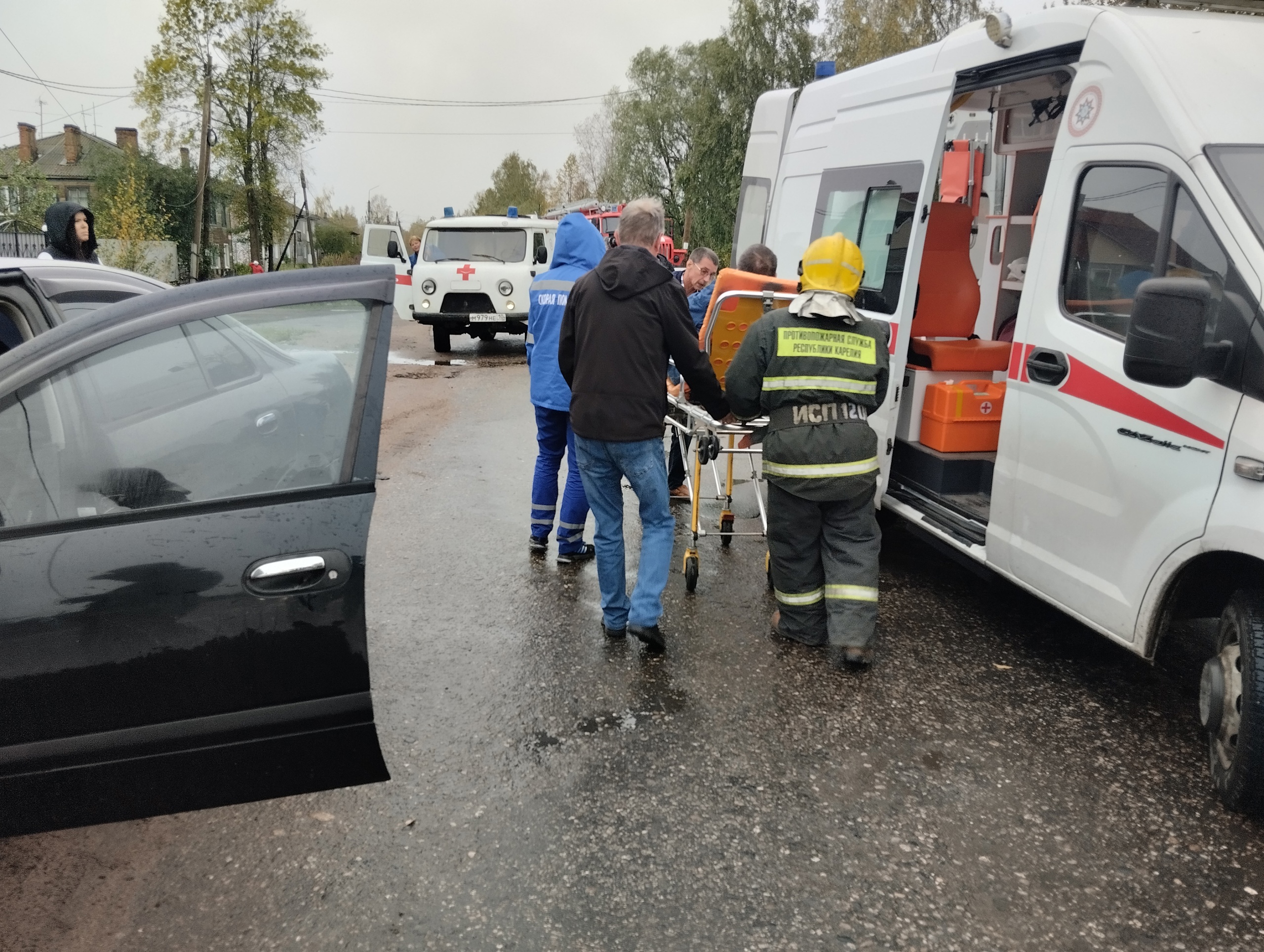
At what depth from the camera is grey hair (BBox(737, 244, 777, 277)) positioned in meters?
6.56

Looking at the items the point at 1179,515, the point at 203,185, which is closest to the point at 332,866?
the point at 1179,515

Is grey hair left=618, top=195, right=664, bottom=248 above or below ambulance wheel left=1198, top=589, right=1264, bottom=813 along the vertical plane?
above

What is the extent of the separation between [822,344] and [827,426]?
35 centimetres

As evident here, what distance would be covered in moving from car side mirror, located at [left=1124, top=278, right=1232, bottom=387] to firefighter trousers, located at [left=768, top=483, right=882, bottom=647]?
149 cm

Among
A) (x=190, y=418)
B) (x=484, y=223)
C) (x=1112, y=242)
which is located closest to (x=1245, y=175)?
(x=1112, y=242)

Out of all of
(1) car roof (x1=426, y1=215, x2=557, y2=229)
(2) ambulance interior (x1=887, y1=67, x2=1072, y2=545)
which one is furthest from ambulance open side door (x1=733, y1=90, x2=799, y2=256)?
(1) car roof (x1=426, y1=215, x2=557, y2=229)

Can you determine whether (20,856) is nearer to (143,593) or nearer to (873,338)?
(143,593)

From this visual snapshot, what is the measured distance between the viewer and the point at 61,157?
6669cm

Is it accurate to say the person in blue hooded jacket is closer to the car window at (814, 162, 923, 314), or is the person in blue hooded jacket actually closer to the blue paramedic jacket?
the blue paramedic jacket

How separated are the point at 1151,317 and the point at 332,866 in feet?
9.39

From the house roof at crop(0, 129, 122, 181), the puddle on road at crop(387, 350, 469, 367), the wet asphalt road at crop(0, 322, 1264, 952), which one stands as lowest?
the puddle on road at crop(387, 350, 469, 367)

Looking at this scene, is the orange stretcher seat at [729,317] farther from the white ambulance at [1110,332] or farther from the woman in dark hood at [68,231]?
the woman in dark hood at [68,231]

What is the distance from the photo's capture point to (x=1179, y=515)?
10.5ft

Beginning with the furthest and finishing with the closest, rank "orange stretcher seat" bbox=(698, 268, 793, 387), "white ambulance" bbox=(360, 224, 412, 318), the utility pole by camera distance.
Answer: the utility pole → "white ambulance" bbox=(360, 224, 412, 318) → "orange stretcher seat" bbox=(698, 268, 793, 387)
